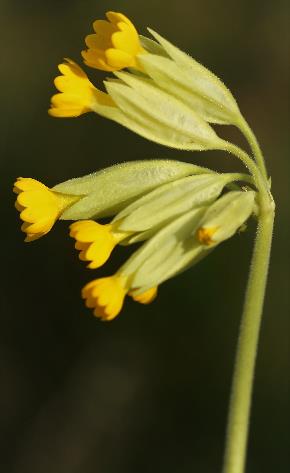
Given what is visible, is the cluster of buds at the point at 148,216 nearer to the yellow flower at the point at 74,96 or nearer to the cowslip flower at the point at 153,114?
the cowslip flower at the point at 153,114

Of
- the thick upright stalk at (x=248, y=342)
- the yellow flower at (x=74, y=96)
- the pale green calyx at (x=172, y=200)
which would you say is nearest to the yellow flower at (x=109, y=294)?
the pale green calyx at (x=172, y=200)

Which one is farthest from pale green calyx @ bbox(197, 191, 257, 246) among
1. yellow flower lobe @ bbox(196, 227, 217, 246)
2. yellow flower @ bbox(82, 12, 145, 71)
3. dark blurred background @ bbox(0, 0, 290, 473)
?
dark blurred background @ bbox(0, 0, 290, 473)

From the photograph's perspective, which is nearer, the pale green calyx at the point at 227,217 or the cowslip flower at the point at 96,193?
the pale green calyx at the point at 227,217

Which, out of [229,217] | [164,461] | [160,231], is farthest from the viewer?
[164,461]

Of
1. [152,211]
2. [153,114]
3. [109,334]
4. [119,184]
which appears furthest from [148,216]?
[109,334]

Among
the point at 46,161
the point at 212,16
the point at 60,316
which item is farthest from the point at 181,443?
the point at 212,16

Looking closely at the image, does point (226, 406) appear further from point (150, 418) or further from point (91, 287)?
point (91, 287)

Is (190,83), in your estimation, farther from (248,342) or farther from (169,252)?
(248,342)
